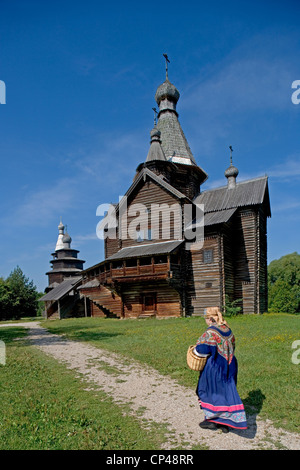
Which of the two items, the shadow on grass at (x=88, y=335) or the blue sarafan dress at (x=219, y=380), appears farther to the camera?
the shadow on grass at (x=88, y=335)

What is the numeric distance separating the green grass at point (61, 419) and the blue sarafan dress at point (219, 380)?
879 mm

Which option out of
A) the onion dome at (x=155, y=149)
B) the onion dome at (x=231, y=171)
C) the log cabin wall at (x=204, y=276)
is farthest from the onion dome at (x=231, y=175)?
the log cabin wall at (x=204, y=276)

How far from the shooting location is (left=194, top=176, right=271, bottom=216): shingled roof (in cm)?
2584

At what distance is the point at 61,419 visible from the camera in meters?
5.35

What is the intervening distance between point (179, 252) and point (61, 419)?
62.8 feet

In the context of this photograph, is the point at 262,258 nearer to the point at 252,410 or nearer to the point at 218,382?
the point at 252,410

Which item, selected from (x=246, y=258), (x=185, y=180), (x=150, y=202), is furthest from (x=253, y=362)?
(x=185, y=180)

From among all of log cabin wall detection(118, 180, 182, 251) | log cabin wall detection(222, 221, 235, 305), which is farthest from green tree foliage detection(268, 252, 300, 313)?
log cabin wall detection(118, 180, 182, 251)

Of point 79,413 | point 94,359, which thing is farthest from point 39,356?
point 79,413

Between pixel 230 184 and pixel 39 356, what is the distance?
22886 millimetres

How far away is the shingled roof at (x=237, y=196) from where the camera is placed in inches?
1017

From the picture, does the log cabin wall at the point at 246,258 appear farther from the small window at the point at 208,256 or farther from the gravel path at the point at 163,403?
the gravel path at the point at 163,403

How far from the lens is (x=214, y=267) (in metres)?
23.7

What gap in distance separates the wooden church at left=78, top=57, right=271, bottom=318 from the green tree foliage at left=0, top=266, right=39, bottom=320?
1948cm
